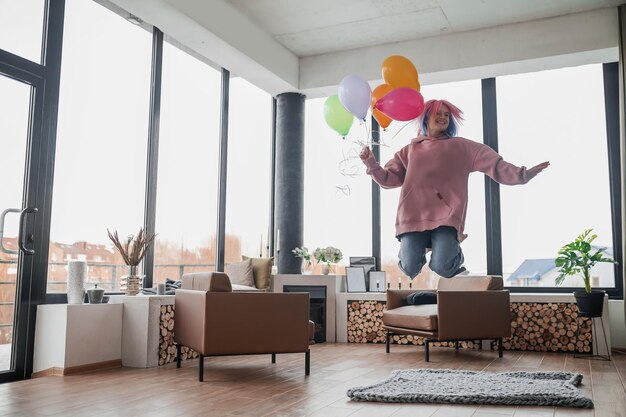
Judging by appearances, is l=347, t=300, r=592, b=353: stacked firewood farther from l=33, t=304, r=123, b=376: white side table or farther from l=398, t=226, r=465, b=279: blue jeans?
l=398, t=226, r=465, b=279: blue jeans

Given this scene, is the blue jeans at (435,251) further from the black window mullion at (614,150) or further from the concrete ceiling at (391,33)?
the black window mullion at (614,150)

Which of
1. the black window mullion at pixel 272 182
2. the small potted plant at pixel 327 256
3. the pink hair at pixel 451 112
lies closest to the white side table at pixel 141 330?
the small potted plant at pixel 327 256

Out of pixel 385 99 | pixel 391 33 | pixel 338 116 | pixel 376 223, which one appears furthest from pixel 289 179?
pixel 385 99

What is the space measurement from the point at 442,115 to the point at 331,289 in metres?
3.93

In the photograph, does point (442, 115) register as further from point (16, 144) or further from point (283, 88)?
point (283, 88)

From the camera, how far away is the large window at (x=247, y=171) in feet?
22.1

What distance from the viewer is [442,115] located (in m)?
2.99

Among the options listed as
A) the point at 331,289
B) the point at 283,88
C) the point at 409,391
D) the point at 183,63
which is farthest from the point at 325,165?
the point at 409,391

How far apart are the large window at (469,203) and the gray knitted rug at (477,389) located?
248 centimetres

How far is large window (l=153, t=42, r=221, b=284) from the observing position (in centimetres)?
573

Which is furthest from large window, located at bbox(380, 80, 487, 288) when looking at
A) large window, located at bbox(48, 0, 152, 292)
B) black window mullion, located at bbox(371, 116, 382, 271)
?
large window, located at bbox(48, 0, 152, 292)

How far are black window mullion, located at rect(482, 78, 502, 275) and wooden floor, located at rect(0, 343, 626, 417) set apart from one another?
130 cm

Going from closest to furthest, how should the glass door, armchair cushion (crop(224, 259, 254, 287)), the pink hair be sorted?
the pink hair, the glass door, armchair cushion (crop(224, 259, 254, 287))

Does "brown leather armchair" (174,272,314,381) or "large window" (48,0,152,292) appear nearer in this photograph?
"brown leather armchair" (174,272,314,381)
